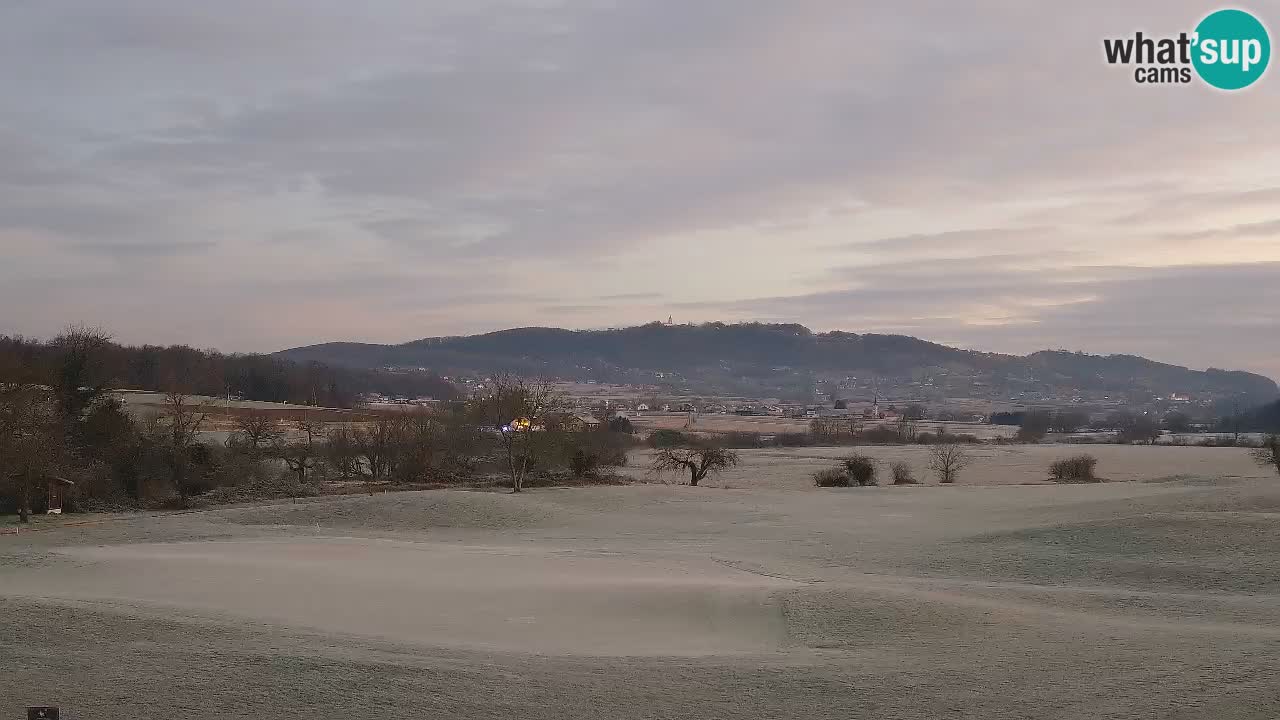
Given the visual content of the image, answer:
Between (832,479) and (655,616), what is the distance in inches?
1435

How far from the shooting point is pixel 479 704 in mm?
9797

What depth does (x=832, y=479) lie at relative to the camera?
50406mm

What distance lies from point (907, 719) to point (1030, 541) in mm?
16928

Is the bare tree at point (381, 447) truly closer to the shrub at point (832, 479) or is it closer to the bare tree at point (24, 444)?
the bare tree at point (24, 444)

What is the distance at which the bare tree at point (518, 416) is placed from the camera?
43.1 m

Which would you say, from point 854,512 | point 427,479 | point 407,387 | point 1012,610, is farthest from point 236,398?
point 1012,610

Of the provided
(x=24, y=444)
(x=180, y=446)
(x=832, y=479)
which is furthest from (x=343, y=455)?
(x=832, y=479)

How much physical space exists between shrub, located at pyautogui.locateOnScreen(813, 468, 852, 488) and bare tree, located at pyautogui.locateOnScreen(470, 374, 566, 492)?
1342cm

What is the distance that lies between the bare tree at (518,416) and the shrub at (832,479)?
13421 mm

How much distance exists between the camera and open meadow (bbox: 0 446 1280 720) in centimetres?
1004

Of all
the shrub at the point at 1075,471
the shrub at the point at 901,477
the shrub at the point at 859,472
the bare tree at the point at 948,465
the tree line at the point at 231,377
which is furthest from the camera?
the tree line at the point at 231,377

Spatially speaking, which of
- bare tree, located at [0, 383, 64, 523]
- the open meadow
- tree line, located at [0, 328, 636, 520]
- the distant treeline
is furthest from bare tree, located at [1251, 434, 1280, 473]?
the distant treeline

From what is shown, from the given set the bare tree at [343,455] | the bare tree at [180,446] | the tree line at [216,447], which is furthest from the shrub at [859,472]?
the bare tree at [180,446]

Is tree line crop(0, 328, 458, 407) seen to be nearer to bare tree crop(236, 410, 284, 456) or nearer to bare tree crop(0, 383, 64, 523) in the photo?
bare tree crop(236, 410, 284, 456)
